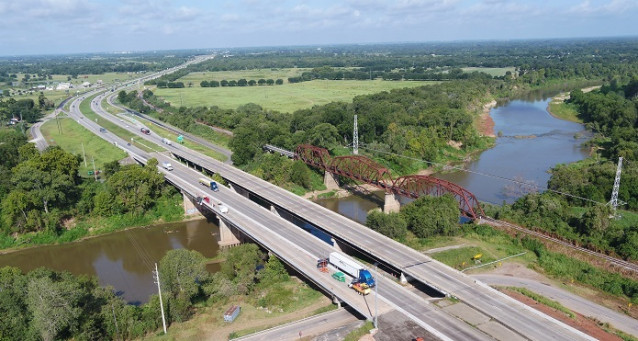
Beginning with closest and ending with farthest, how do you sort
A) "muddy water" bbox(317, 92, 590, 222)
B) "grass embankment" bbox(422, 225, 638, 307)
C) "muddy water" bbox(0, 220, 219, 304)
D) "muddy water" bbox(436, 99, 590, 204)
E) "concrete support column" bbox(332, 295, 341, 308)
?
1. "concrete support column" bbox(332, 295, 341, 308)
2. "grass embankment" bbox(422, 225, 638, 307)
3. "muddy water" bbox(0, 220, 219, 304)
4. "muddy water" bbox(317, 92, 590, 222)
5. "muddy water" bbox(436, 99, 590, 204)

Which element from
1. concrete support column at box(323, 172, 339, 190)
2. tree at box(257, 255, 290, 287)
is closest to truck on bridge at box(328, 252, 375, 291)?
tree at box(257, 255, 290, 287)

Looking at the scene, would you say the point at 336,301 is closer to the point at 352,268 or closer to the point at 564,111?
the point at 352,268

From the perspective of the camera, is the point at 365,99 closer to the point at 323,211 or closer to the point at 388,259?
the point at 323,211

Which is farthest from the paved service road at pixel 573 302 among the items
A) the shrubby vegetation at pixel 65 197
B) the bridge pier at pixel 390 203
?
the shrubby vegetation at pixel 65 197

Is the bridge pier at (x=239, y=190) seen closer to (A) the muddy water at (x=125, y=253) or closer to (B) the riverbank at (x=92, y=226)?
(B) the riverbank at (x=92, y=226)

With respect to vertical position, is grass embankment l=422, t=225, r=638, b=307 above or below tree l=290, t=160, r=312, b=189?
below

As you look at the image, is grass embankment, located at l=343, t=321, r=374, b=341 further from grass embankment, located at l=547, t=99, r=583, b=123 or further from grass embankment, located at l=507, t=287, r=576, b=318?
grass embankment, located at l=547, t=99, r=583, b=123

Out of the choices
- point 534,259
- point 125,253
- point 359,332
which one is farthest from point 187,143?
point 359,332
